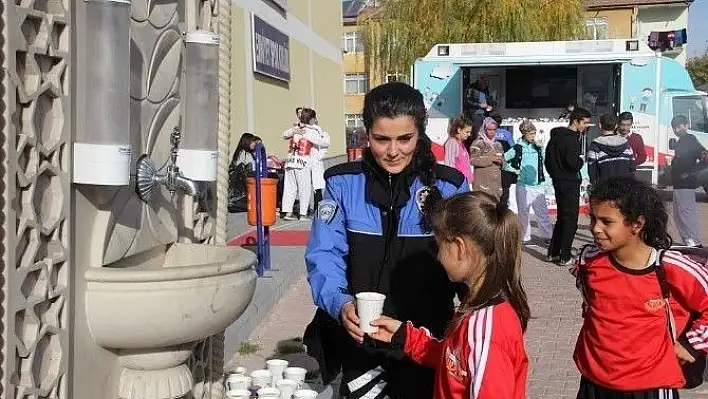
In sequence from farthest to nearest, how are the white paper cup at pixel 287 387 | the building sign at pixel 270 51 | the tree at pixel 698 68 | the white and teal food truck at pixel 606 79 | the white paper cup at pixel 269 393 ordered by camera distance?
the tree at pixel 698 68 → the building sign at pixel 270 51 → the white and teal food truck at pixel 606 79 → the white paper cup at pixel 287 387 → the white paper cup at pixel 269 393

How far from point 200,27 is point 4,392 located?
225 centimetres

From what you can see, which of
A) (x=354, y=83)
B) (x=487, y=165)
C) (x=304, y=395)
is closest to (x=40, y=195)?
(x=304, y=395)

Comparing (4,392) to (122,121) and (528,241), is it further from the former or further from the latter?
(528,241)

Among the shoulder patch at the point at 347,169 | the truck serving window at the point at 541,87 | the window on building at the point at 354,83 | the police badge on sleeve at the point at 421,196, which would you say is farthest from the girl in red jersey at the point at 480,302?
the window on building at the point at 354,83

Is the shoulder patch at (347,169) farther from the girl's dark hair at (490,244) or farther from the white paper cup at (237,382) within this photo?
the white paper cup at (237,382)

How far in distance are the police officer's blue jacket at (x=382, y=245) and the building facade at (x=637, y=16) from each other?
50.1 metres

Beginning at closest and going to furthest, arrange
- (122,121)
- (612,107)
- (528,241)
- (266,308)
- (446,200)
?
(446,200), (122,121), (266,308), (528,241), (612,107)

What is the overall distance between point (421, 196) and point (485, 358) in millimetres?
722

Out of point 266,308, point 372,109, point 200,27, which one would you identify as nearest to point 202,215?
point 200,27

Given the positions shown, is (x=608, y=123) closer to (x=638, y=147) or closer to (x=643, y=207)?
(x=638, y=147)

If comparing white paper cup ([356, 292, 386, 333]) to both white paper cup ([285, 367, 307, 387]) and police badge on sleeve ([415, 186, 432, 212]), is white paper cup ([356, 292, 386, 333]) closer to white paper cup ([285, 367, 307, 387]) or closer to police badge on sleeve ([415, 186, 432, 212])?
police badge on sleeve ([415, 186, 432, 212])

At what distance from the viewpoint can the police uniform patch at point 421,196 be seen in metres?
3.19

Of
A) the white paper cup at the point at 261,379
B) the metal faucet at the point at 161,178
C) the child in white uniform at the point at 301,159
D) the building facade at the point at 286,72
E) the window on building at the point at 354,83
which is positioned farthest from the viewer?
the window on building at the point at 354,83

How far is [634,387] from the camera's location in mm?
3730
